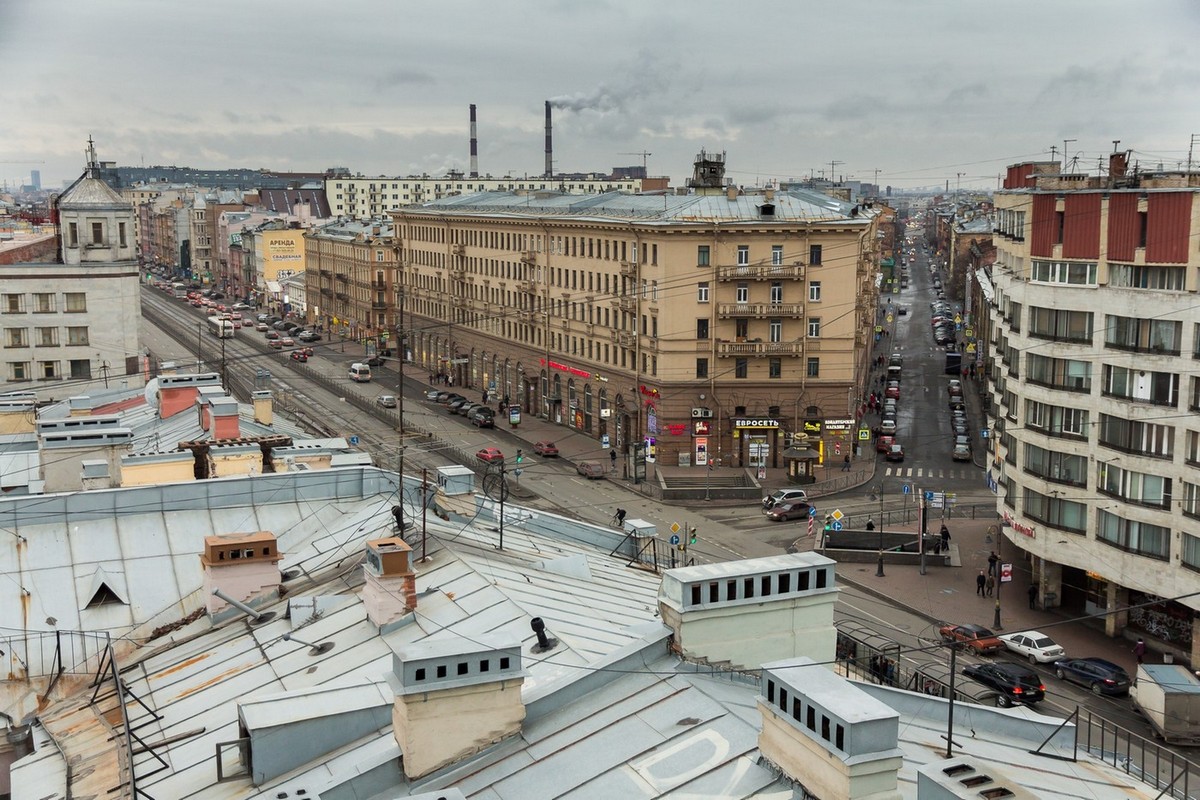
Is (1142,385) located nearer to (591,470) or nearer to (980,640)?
(980,640)

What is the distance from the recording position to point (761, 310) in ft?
252

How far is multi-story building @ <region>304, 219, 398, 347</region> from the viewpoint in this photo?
452 feet

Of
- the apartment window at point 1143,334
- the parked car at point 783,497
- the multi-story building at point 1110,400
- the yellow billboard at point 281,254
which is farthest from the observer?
the yellow billboard at point 281,254

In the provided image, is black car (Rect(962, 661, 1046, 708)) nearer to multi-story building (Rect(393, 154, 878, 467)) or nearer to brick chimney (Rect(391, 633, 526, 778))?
brick chimney (Rect(391, 633, 526, 778))

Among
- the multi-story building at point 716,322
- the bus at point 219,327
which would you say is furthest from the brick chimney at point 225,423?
the bus at point 219,327

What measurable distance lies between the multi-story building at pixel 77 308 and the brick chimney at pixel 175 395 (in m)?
21.2

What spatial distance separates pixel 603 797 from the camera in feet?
54.3

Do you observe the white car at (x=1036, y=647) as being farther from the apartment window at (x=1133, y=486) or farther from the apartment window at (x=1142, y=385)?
the apartment window at (x=1142, y=385)

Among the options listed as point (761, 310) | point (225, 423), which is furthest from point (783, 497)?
point (225, 423)

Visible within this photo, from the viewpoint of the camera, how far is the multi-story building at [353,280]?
138m

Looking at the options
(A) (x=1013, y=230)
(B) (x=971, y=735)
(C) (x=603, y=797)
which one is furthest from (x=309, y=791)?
(A) (x=1013, y=230)

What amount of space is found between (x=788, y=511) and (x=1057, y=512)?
64.3 ft

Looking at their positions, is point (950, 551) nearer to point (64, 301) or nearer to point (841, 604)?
point (841, 604)

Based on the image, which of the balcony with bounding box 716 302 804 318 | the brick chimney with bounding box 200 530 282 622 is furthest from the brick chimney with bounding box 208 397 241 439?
the balcony with bounding box 716 302 804 318
